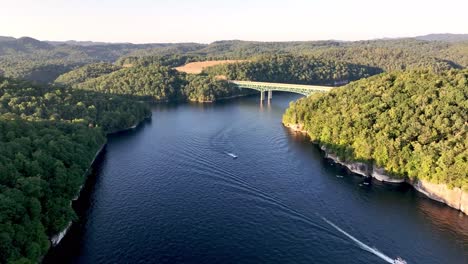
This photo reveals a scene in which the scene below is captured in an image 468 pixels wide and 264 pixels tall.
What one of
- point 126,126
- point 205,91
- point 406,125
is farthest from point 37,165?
point 205,91

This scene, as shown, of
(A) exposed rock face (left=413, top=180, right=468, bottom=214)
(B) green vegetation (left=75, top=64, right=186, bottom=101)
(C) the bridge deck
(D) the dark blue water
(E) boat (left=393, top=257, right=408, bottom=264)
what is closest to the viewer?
(E) boat (left=393, top=257, right=408, bottom=264)

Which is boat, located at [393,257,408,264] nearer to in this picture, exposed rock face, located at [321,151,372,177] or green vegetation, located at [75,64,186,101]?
exposed rock face, located at [321,151,372,177]

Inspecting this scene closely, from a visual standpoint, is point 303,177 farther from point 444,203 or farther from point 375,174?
point 444,203

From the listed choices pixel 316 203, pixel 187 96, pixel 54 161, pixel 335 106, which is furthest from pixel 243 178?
pixel 187 96

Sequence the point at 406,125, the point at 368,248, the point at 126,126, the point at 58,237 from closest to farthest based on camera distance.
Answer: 1. the point at 368,248
2. the point at 58,237
3. the point at 406,125
4. the point at 126,126

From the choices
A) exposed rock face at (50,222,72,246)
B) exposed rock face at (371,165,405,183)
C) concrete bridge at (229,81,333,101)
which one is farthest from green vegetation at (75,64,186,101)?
exposed rock face at (50,222,72,246)

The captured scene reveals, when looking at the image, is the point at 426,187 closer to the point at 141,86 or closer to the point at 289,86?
the point at 289,86
